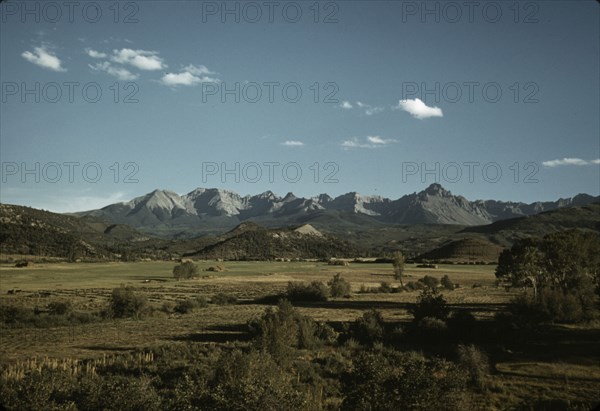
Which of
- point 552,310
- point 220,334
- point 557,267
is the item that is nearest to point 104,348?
point 220,334

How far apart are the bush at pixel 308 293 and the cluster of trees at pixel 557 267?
21.2 metres

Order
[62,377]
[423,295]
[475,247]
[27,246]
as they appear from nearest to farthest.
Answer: [62,377] → [423,295] → [27,246] → [475,247]

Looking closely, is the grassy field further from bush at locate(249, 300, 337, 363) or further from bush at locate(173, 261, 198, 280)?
bush at locate(173, 261, 198, 280)

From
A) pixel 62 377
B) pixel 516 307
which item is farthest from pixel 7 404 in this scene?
pixel 516 307

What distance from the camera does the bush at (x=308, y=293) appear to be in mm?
55494

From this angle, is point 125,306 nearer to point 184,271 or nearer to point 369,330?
point 369,330

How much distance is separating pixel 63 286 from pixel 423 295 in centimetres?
6162

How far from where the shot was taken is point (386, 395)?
47.4ft

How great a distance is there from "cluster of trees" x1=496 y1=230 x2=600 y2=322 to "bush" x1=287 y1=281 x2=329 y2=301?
69.6 feet

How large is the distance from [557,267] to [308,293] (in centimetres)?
2874

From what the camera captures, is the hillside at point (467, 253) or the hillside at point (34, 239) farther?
the hillside at point (467, 253)

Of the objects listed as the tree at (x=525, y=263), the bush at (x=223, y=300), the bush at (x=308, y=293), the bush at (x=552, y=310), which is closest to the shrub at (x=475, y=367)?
the bush at (x=552, y=310)

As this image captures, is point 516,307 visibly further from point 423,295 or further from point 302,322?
point 302,322

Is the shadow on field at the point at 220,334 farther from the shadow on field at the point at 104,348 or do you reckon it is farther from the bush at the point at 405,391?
the bush at the point at 405,391
